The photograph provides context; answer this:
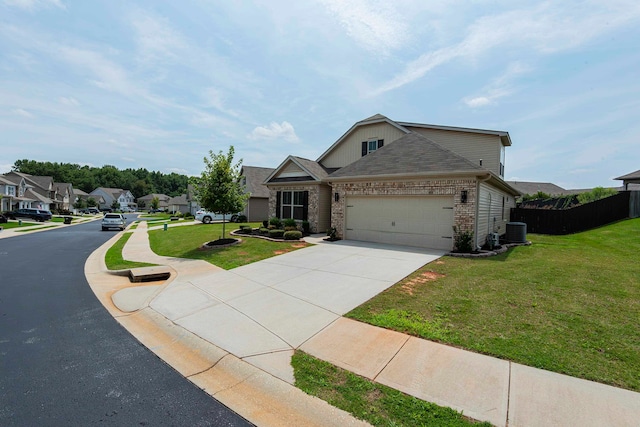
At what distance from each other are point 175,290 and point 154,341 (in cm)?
269

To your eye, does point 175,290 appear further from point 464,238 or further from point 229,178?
point 464,238

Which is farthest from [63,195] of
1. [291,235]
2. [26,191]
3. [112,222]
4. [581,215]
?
[581,215]

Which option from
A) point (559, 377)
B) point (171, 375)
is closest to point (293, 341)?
point (171, 375)

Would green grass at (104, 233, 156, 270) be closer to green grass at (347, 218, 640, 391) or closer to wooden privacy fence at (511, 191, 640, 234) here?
green grass at (347, 218, 640, 391)

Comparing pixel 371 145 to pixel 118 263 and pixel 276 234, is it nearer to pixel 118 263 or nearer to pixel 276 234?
pixel 276 234

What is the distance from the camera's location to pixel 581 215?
1723 cm

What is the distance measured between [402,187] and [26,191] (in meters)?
63.0

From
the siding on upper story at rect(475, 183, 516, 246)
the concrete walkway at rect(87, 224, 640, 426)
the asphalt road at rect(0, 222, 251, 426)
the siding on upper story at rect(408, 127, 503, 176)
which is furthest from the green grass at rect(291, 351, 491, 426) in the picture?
the siding on upper story at rect(408, 127, 503, 176)

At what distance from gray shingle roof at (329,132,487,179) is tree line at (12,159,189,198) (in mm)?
83886

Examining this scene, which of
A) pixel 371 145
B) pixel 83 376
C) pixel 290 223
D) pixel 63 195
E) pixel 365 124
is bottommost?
pixel 83 376

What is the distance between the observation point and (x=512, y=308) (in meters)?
5.25

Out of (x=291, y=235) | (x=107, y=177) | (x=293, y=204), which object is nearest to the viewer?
(x=291, y=235)

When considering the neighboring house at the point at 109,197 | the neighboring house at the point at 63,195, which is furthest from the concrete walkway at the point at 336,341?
the neighboring house at the point at 109,197

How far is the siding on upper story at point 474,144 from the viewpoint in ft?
54.2
